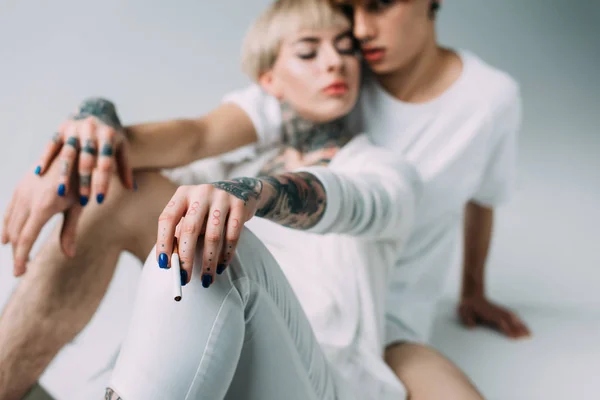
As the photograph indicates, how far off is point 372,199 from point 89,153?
0.48 meters

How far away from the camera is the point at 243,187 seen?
93 cm

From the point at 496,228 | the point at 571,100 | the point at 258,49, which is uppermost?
the point at 258,49

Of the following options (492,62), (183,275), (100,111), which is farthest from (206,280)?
(492,62)

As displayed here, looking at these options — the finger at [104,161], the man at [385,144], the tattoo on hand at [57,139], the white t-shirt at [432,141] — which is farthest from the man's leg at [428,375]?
the tattoo on hand at [57,139]

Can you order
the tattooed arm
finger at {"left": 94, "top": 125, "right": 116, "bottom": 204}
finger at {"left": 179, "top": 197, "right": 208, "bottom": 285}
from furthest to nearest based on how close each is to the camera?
finger at {"left": 94, "top": 125, "right": 116, "bottom": 204}, the tattooed arm, finger at {"left": 179, "top": 197, "right": 208, "bottom": 285}

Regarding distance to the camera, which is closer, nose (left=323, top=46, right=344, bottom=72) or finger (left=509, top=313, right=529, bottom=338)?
nose (left=323, top=46, right=344, bottom=72)

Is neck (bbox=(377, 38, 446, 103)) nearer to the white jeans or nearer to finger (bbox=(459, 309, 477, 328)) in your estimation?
finger (bbox=(459, 309, 477, 328))

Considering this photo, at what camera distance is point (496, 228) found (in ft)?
8.43

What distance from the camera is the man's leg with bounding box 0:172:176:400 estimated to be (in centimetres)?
131

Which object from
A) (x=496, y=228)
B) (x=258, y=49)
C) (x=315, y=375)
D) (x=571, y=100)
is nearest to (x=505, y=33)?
(x=571, y=100)

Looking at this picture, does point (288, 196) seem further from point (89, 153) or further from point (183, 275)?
point (89, 153)

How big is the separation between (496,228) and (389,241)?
4.10 ft

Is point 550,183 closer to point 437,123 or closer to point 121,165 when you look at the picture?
point 437,123

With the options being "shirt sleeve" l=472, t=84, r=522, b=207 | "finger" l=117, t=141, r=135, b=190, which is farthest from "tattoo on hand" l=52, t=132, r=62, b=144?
"shirt sleeve" l=472, t=84, r=522, b=207
